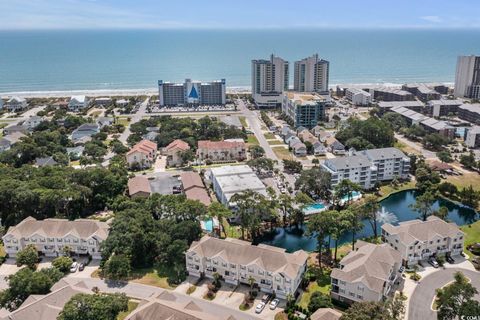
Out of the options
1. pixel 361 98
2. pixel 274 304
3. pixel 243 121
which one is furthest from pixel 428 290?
pixel 361 98

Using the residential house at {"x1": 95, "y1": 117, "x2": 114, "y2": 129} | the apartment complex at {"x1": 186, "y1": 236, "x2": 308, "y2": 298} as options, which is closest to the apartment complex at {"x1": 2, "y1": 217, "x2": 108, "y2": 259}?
the apartment complex at {"x1": 186, "y1": 236, "x2": 308, "y2": 298}

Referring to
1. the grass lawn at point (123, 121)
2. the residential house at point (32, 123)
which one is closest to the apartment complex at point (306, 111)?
the grass lawn at point (123, 121)

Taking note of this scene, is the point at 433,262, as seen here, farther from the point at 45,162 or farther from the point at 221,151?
the point at 45,162

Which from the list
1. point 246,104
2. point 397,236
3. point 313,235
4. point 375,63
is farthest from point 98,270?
point 375,63

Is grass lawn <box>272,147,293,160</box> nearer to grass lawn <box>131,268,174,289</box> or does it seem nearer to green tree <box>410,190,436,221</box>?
green tree <box>410,190,436,221</box>

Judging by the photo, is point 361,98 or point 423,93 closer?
point 361,98

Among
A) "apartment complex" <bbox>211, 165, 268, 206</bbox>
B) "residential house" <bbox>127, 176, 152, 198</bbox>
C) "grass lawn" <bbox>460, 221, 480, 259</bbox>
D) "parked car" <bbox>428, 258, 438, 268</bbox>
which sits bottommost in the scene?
"parked car" <bbox>428, 258, 438, 268</bbox>

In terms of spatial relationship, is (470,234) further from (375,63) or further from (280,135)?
(375,63)
